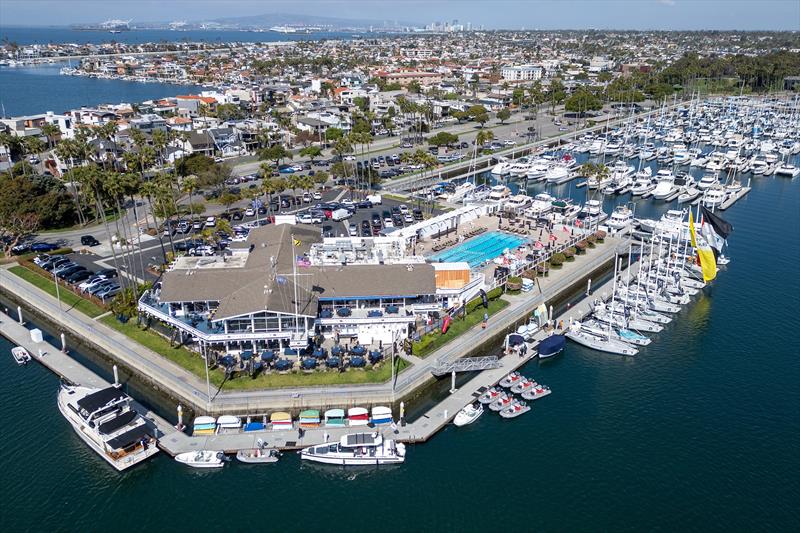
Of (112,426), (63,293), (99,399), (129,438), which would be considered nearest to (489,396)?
(129,438)

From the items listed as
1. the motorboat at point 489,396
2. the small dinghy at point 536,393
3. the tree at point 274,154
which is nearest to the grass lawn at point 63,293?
the motorboat at point 489,396

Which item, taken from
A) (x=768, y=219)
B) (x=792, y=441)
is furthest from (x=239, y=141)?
(x=792, y=441)

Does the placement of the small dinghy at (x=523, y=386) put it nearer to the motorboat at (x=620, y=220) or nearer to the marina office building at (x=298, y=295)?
the marina office building at (x=298, y=295)

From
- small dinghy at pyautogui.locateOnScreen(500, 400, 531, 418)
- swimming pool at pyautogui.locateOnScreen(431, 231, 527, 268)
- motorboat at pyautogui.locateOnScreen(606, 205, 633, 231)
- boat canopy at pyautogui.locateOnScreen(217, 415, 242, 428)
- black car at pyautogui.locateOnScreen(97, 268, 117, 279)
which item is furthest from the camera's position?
motorboat at pyautogui.locateOnScreen(606, 205, 633, 231)

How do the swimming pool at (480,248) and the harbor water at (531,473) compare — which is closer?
the harbor water at (531,473)

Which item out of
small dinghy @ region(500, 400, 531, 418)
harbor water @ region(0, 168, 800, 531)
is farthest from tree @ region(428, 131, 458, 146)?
small dinghy @ region(500, 400, 531, 418)

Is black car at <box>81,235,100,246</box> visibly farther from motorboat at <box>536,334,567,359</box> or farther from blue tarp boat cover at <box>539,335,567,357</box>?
blue tarp boat cover at <box>539,335,567,357</box>

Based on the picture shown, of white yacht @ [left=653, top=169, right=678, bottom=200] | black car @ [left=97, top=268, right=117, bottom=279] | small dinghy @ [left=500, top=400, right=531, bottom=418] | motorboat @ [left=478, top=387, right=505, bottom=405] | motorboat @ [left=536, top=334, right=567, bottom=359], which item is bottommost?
small dinghy @ [left=500, top=400, right=531, bottom=418]

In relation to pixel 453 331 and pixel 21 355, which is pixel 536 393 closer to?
pixel 453 331
